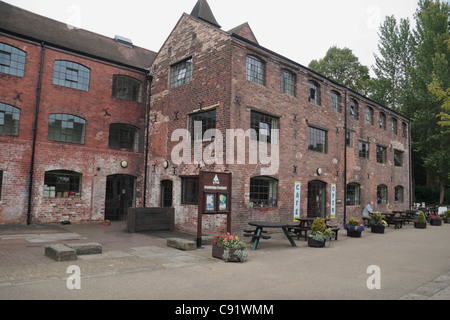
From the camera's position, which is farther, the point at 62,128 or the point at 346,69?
the point at 346,69

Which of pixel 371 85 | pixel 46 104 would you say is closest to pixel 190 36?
pixel 46 104

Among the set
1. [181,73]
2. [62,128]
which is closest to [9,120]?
[62,128]

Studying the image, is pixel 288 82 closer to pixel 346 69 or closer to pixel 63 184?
pixel 63 184

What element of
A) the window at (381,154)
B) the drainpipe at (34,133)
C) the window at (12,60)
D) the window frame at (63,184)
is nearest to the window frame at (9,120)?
the drainpipe at (34,133)

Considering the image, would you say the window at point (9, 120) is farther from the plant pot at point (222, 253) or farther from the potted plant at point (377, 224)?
the potted plant at point (377, 224)

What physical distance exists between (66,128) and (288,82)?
1082 centimetres

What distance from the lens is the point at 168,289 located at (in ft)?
17.5

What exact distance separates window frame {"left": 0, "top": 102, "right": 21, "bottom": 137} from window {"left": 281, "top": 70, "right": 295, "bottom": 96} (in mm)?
11860

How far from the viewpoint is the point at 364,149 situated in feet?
65.6

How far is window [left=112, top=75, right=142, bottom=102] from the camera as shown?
55.9 ft

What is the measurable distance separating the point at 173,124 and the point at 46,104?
19.2 ft
